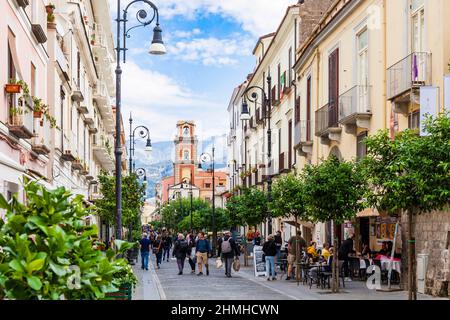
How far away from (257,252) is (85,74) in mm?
14432

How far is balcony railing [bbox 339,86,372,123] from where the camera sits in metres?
22.1

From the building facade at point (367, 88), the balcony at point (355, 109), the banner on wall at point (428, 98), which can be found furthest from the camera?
the balcony at point (355, 109)

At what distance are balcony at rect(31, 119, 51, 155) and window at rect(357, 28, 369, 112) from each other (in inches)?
360

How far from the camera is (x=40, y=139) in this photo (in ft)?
59.2

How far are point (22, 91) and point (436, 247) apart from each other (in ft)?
31.0

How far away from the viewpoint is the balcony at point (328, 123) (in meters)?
25.3

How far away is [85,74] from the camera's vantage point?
36031 millimetres

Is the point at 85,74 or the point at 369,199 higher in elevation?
the point at 85,74

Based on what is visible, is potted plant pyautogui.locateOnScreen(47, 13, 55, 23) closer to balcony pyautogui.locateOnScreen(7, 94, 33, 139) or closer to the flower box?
balcony pyautogui.locateOnScreen(7, 94, 33, 139)

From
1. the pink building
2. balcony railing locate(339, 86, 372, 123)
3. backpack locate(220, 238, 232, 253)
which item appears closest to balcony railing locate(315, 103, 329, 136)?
balcony railing locate(339, 86, 372, 123)

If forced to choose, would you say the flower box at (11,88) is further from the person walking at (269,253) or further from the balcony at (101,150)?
the balcony at (101,150)

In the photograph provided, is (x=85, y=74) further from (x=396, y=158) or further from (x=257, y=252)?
(x=396, y=158)

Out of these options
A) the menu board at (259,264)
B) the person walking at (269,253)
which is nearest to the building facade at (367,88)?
the person walking at (269,253)
